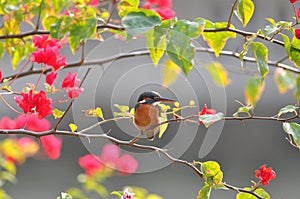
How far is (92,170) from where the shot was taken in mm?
1831

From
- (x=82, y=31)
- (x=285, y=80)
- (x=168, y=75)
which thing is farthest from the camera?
(x=285, y=80)

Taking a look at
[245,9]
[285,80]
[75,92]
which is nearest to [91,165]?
[285,80]

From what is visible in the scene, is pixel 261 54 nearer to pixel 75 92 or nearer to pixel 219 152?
pixel 75 92

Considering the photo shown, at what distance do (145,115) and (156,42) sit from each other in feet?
0.38

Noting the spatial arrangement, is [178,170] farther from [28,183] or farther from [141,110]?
[141,110]

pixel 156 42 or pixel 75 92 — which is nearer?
pixel 156 42

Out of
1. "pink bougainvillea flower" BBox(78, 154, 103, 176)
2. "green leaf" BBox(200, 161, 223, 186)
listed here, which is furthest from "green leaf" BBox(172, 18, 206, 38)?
"pink bougainvillea flower" BBox(78, 154, 103, 176)

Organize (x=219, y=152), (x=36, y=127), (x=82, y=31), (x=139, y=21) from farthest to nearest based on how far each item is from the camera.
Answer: (x=219, y=152) < (x=36, y=127) < (x=82, y=31) < (x=139, y=21)

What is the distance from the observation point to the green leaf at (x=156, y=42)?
0.85 meters

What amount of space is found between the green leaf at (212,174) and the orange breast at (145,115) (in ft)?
0.43

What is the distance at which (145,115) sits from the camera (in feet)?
2.90

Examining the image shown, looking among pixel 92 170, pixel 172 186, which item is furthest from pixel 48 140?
pixel 172 186

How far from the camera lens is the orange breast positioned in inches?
34.9

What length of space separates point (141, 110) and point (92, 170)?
98 cm
